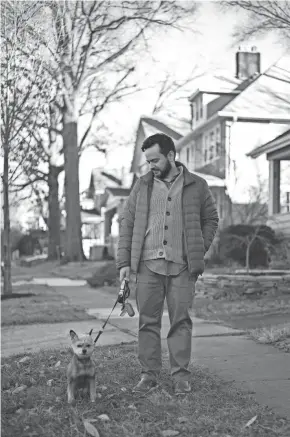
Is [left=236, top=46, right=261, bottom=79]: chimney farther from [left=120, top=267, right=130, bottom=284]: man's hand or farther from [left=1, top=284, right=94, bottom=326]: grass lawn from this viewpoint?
[left=120, top=267, right=130, bottom=284]: man's hand

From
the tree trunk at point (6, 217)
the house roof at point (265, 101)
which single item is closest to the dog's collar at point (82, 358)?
the tree trunk at point (6, 217)

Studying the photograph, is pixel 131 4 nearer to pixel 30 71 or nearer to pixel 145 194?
pixel 30 71

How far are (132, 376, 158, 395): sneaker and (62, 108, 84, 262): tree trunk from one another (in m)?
21.5

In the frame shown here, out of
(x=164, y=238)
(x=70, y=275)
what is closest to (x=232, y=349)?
(x=164, y=238)

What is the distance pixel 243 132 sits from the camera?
26594mm

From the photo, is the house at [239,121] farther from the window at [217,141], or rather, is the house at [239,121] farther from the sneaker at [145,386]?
the sneaker at [145,386]

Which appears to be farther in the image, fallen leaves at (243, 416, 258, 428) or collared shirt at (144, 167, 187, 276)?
collared shirt at (144, 167, 187, 276)

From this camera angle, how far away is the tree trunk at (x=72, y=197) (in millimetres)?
26328

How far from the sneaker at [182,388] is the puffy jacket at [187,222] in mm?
750

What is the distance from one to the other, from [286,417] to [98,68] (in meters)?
21.4

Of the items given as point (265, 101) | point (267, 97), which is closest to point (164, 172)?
point (265, 101)

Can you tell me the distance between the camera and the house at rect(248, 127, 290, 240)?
1968 centimetres

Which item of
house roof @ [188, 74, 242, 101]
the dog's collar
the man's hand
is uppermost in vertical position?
house roof @ [188, 74, 242, 101]

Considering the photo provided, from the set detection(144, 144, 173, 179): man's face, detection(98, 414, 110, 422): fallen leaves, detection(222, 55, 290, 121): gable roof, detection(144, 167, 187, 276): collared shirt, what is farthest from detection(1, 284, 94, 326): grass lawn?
detection(222, 55, 290, 121): gable roof
